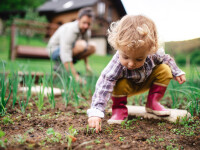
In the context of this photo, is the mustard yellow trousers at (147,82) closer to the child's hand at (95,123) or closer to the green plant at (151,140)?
the child's hand at (95,123)

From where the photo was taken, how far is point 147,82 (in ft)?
5.69

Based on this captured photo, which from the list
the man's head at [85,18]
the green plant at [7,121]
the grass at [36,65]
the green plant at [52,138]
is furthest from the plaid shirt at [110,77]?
the man's head at [85,18]

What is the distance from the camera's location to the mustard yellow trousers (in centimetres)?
158

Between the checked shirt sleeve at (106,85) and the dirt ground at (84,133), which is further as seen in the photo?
the checked shirt sleeve at (106,85)

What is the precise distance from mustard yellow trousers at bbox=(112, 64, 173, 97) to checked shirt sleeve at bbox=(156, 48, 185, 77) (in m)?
0.06

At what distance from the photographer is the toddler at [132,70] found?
1.28 m

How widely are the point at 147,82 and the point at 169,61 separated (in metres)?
0.25

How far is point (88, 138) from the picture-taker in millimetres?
1195

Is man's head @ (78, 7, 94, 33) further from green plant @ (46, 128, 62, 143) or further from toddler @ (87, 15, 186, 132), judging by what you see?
green plant @ (46, 128, 62, 143)

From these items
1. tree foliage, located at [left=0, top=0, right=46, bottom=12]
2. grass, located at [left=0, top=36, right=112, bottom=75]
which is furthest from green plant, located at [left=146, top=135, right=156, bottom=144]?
tree foliage, located at [left=0, top=0, right=46, bottom=12]

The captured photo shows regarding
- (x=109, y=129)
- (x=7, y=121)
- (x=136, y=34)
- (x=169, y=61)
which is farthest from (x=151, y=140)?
(x=7, y=121)

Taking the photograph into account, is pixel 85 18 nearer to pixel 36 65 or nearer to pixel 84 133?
pixel 36 65

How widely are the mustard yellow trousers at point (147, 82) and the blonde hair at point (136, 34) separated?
357mm

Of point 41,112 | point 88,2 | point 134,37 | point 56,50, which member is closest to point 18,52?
point 56,50
